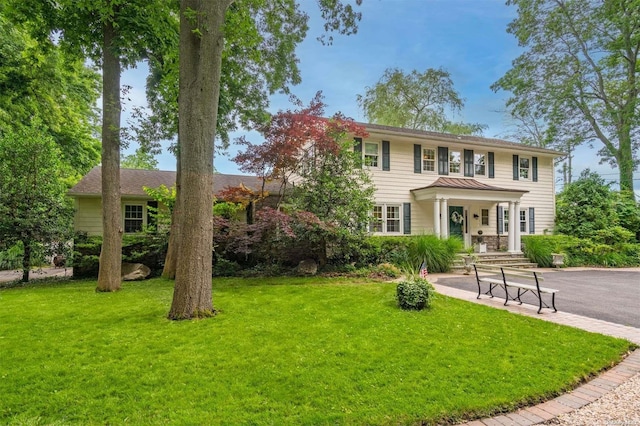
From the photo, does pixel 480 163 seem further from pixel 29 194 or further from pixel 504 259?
pixel 29 194

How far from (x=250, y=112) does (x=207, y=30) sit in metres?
6.27

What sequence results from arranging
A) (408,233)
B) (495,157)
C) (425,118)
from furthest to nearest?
1. (425,118)
2. (495,157)
3. (408,233)

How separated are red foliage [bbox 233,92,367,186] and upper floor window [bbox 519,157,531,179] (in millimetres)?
11094

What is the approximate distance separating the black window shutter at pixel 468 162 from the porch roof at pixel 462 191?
28.5 inches

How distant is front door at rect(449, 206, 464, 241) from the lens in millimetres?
15711

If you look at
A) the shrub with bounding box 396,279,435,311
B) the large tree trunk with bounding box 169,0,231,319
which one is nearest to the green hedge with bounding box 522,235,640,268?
the shrub with bounding box 396,279,435,311

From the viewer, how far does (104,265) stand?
7941 mm

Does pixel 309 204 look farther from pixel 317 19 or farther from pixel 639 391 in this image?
pixel 639 391

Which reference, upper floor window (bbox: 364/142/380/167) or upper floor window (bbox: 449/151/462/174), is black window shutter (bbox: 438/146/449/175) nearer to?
upper floor window (bbox: 449/151/462/174)

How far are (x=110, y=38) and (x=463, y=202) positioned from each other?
50.4ft

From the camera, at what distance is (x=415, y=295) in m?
5.97

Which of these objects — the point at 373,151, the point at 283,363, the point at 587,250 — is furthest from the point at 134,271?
the point at 587,250

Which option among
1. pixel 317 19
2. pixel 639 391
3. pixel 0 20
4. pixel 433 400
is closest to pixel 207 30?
pixel 317 19

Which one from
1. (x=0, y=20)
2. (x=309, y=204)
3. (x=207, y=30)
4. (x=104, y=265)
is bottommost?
(x=104, y=265)
